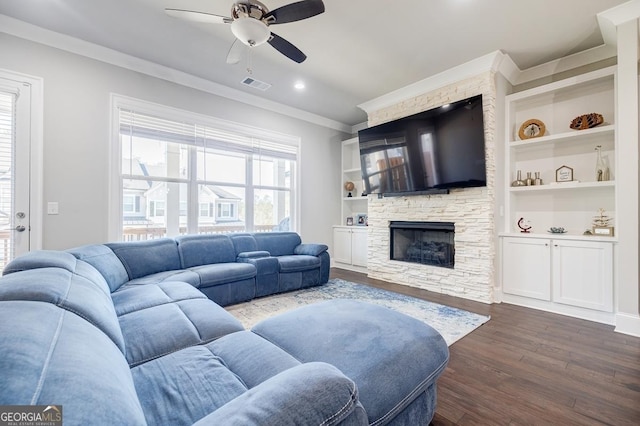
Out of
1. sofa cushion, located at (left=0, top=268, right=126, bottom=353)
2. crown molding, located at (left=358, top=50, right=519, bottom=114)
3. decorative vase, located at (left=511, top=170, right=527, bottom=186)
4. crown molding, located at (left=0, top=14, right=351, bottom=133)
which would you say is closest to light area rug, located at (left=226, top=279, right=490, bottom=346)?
sofa cushion, located at (left=0, top=268, right=126, bottom=353)

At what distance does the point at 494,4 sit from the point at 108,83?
4.17m

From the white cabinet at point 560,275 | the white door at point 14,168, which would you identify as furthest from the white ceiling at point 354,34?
the white cabinet at point 560,275

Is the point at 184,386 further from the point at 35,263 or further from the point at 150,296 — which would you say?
the point at 150,296

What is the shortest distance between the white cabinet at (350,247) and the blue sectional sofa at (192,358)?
11.4ft

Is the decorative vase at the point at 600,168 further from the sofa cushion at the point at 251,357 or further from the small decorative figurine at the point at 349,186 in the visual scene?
the sofa cushion at the point at 251,357

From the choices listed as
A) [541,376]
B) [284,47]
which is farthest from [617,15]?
[541,376]

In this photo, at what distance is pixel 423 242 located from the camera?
4434mm

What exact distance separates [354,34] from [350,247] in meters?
3.62

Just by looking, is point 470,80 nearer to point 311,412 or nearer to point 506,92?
point 506,92

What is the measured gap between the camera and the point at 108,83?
131 inches

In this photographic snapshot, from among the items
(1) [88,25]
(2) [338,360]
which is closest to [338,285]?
(2) [338,360]

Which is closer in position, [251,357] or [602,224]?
[251,357]

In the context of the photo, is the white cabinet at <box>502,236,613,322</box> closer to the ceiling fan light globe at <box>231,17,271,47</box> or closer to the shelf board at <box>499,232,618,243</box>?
the shelf board at <box>499,232,618,243</box>

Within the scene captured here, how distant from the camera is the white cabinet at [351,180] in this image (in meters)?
5.93
